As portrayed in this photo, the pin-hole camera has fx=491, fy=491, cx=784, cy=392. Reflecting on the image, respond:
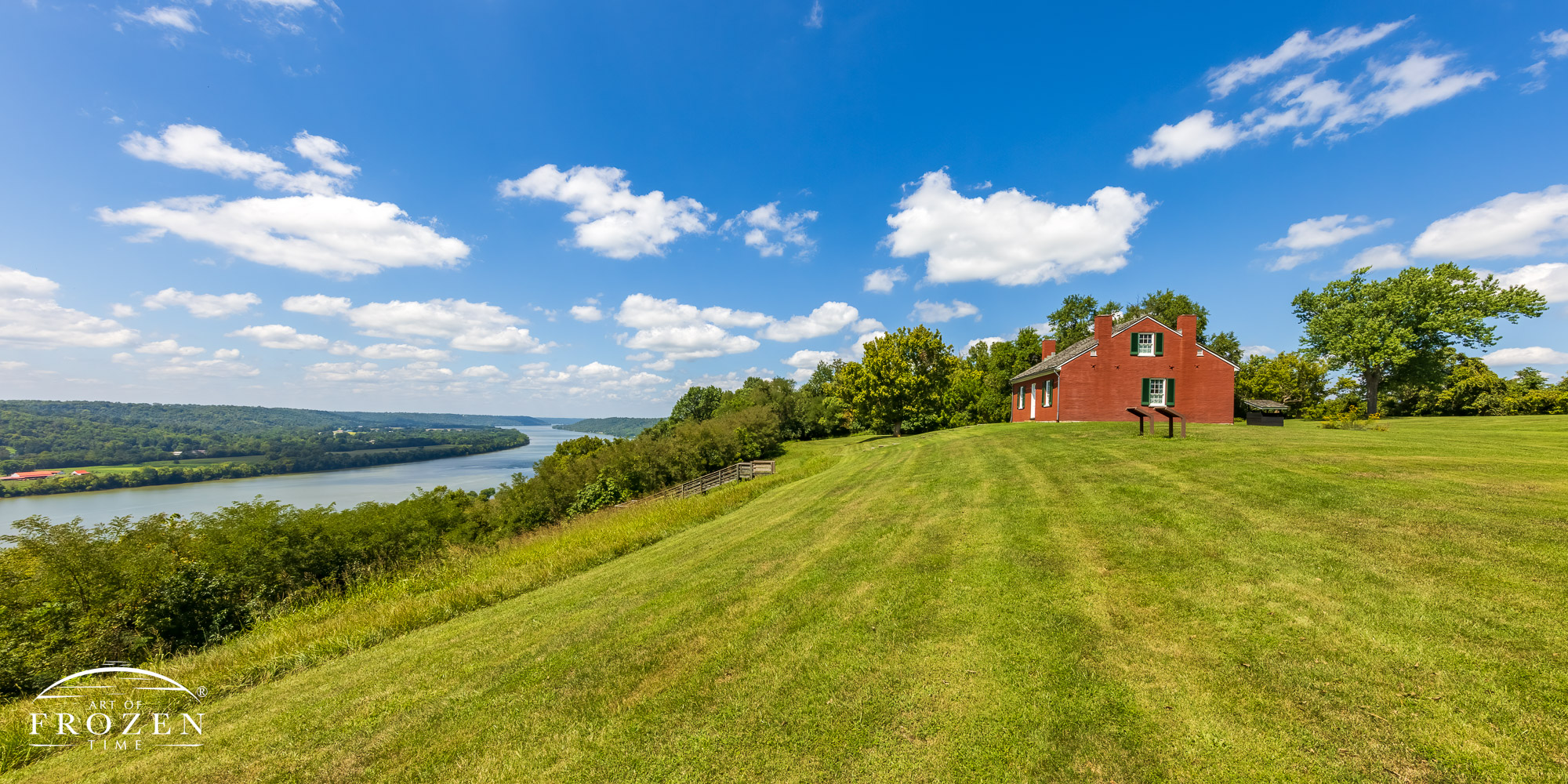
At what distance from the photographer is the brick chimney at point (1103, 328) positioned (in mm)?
25125

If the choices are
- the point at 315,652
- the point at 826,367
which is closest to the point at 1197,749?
the point at 315,652

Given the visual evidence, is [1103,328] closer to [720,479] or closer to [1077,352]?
[1077,352]

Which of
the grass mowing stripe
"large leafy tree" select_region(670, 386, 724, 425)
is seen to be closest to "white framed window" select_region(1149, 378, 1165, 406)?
the grass mowing stripe

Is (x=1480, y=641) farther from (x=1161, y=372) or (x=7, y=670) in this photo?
(x=1161, y=372)

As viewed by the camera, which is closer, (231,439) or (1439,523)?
(1439,523)

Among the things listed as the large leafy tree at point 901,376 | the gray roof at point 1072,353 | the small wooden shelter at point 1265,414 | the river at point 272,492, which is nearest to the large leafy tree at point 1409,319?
the small wooden shelter at point 1265,414

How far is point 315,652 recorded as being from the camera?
7.31 meters

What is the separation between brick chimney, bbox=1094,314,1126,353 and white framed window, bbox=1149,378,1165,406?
314cm

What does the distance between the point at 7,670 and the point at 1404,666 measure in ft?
59.2

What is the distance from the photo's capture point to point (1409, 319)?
30453 millimetres

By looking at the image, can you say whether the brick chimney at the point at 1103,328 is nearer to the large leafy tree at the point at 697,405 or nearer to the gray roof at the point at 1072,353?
the gray roof at the point at 1072,353

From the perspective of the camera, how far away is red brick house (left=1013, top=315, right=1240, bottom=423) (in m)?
25.2

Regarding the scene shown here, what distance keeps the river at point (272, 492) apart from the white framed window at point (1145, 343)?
5925 cm

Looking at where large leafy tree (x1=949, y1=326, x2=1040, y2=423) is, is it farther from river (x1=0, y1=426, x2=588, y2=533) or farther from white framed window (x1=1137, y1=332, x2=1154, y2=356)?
river (x1=0, y1=426, x2=588, y2=533)
